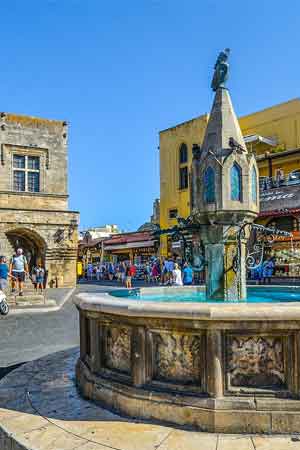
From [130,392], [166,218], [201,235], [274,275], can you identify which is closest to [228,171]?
[201,235]

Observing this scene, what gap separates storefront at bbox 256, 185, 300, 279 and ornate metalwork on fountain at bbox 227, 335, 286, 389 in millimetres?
18123

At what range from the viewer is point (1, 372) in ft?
19.0

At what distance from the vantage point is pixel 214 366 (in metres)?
3.51

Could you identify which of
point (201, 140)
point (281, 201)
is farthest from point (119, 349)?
point (201, 140)

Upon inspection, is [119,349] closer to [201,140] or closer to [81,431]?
[81,431]

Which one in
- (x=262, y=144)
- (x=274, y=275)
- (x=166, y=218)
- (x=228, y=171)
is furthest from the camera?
(x=166, y=218)

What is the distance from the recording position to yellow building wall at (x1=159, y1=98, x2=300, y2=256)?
27.7 m

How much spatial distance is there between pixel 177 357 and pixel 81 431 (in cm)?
99

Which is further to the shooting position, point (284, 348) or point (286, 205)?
point (286, 205)

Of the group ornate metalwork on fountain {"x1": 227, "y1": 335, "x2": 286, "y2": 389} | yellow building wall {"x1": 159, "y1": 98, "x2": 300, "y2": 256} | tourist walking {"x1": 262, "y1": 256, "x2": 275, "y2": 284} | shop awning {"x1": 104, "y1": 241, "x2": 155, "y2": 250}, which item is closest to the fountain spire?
ornate metalwork on fountain {"x1": 227, "y1": 335, "x2": 286, "y2": 389}

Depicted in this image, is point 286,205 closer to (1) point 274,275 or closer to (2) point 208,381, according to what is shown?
(1) point 274,275

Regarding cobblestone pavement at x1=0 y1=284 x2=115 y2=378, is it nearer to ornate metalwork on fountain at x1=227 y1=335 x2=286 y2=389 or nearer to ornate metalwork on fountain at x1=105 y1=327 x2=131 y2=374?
ornate metalwork on fountain at x1=105 y1=327 x2=131 y2=374

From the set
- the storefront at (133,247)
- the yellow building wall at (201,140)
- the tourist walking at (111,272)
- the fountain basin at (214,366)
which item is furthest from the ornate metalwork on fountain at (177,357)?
A: the tourist walking at (111,272)

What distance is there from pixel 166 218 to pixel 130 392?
30.1m
